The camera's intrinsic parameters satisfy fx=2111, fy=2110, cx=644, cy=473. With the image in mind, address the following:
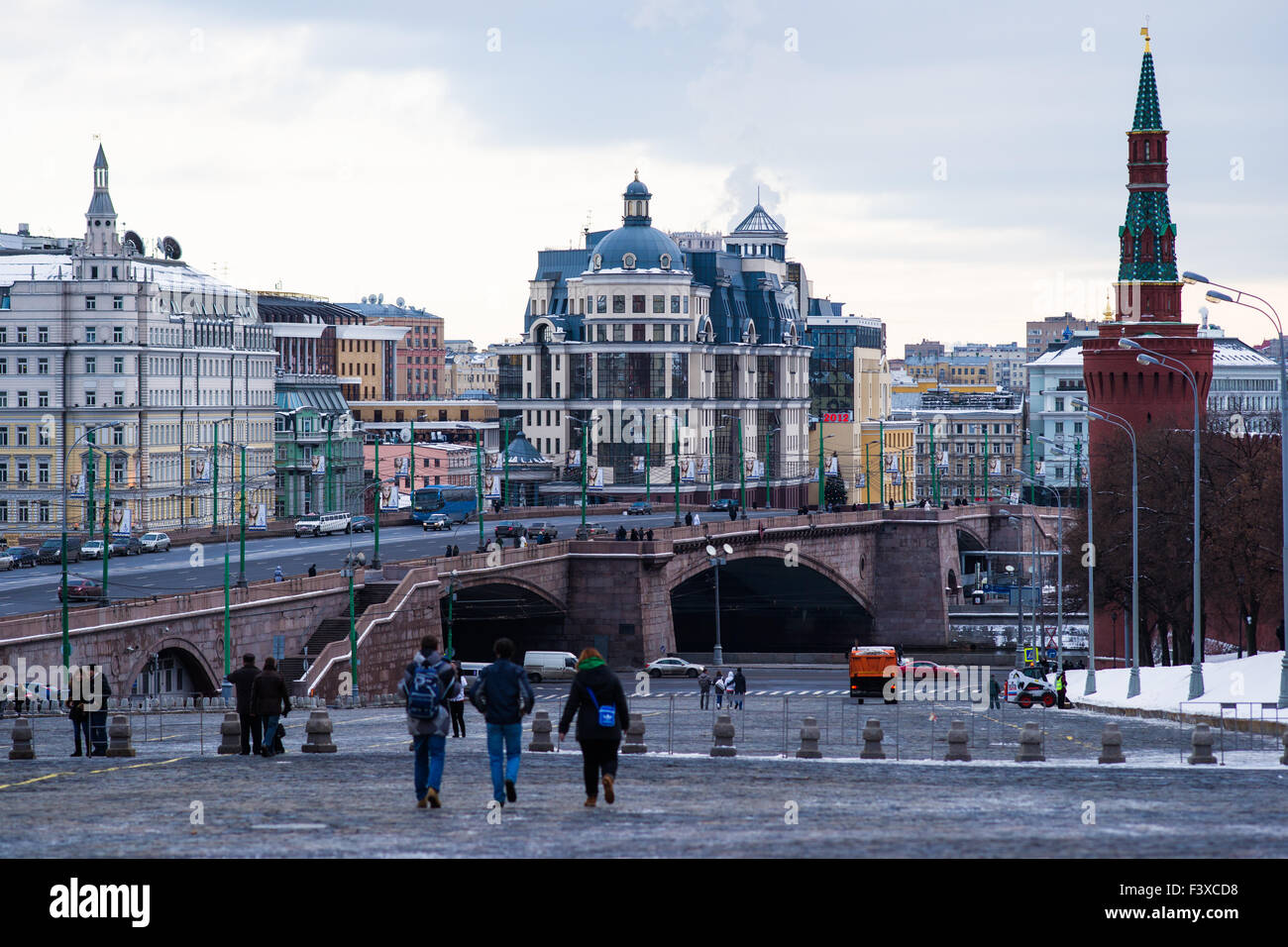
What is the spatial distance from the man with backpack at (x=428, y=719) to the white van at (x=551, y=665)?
199 ft

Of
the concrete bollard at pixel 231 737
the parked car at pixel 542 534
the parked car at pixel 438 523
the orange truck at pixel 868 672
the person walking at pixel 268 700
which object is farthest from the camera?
the parked car at pixel 438 523

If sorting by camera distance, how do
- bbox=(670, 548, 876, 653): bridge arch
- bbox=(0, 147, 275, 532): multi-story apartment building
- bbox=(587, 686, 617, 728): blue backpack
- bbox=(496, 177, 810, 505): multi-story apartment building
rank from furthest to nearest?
bbox=(496, 177, 810, 505): multi-story apartment building, bbox=(0, 147, 275, 532): multi-story apartment building, bbox=(670, 548, 876, 653): bridge arch, bbox=(587, 686, 617, 728): blue backpack

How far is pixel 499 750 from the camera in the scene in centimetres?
2039

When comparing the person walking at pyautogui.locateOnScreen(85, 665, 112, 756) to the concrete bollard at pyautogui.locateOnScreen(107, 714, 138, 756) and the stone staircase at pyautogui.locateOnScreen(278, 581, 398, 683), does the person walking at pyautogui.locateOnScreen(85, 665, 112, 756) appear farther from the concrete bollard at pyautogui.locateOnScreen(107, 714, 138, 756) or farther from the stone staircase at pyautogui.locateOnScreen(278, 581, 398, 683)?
the stone staircase at pyautogui.locateOnScreen(278, 581, 398, 683)

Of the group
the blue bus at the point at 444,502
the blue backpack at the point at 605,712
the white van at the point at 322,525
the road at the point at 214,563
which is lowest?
the blue backpack at the point at 605,712

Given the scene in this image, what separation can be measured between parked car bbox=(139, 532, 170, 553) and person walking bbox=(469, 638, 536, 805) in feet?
217

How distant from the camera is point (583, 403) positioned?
15200 centimetres

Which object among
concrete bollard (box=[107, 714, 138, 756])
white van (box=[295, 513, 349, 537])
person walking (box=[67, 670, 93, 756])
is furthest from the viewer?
white van (box=[295, 513, 349, 537])

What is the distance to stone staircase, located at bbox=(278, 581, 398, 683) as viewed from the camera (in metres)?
64.3

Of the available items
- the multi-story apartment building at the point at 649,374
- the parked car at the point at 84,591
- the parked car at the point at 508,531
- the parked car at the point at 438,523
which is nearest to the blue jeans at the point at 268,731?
the parked car at the point at 84,591

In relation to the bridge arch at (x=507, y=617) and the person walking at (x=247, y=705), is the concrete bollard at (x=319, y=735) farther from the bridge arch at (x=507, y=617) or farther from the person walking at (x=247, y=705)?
the bridge arch at (x=507, y=617)

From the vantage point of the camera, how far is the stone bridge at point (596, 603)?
6016cm

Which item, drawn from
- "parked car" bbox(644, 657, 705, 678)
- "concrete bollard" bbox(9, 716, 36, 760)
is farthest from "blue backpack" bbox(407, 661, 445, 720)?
"parked car" bbox(644, 657, 705, 678)

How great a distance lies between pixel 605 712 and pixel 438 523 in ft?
Result: 275
